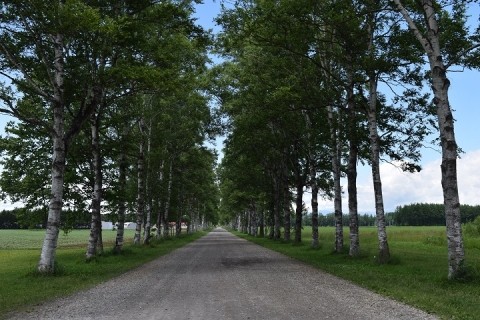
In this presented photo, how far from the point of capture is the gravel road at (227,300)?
8.60m

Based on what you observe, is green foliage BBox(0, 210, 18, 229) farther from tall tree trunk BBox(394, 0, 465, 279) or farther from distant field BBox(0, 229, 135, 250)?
tall tree trunk BBox(394, 0, 465, 279)

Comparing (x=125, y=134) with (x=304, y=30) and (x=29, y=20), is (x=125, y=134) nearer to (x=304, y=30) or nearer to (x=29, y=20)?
(x=29, y=20)

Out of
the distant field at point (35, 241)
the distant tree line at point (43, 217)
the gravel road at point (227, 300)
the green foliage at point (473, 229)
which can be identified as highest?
the distant tree line at point (43, 217)

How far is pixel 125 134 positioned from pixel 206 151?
2382cm

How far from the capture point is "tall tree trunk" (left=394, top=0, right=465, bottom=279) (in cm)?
1290

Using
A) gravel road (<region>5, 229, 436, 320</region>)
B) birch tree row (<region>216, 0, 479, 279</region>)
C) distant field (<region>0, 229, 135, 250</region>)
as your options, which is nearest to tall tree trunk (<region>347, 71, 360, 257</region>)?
birch tree row (<region>216, 0, 479, 279</region>)

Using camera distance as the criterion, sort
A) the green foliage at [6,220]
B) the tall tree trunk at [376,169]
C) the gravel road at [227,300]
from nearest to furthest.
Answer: the gravel road at [227,300]
the tall tree trunk at [376,169]
the green foliage at [6,220]

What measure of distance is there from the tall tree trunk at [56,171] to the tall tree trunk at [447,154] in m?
12.6

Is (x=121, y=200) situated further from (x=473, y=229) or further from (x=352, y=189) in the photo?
(x=473, y=229)

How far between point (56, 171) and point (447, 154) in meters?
13.9

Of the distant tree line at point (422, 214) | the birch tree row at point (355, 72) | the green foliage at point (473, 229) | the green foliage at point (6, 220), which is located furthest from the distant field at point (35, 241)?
the distant tree line at point (422, 214)

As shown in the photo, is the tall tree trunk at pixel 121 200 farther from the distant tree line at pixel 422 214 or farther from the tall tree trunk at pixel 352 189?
the distant tree line at pixel 422 214

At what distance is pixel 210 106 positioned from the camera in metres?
42.7

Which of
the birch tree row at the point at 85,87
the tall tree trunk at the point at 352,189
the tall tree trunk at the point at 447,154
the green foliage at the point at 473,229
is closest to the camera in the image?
the tall tree trunk at the point at 447,154
